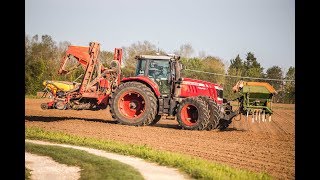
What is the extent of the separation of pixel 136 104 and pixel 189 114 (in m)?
2.01

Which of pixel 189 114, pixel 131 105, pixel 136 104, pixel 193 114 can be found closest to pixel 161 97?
pixel 136 104

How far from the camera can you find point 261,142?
1060cm

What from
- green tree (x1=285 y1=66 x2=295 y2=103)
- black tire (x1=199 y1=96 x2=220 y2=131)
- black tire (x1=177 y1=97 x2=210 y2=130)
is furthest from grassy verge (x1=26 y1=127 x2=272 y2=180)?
green tree (x1=285 y1=66 x2=295 y2=103)

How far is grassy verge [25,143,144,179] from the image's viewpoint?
6.84 metres

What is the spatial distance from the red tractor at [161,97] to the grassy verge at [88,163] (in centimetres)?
408

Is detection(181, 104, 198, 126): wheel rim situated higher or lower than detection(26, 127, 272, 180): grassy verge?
higher

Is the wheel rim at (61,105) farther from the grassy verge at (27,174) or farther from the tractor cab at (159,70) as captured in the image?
the grassy verge at (27,174)

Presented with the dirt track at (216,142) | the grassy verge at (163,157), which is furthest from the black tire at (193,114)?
the grassy verge at (163,157)

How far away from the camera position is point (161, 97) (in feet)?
43.0

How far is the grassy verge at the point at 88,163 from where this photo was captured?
269 inches

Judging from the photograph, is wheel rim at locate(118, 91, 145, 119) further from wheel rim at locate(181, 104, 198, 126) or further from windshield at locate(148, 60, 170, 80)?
wheel rim at locate(181, 104, 198, 126)

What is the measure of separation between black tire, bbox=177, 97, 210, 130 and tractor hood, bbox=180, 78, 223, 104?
836 mm
